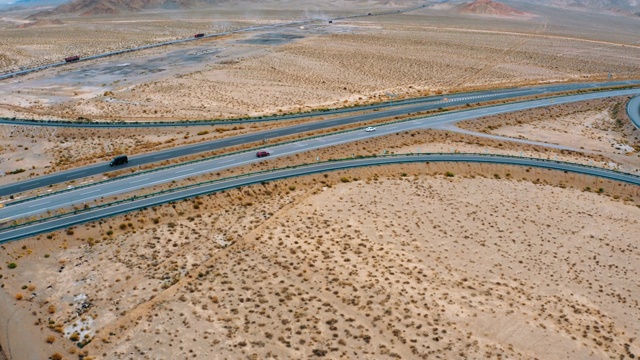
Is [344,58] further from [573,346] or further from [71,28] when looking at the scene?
[71,28]

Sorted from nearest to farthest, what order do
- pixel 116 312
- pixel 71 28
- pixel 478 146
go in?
pixel 116 312, pixel 478 146, pixel 71 28

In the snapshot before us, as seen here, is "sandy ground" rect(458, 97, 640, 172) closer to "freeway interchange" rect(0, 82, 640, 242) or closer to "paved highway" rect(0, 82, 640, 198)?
"paved highway" rect(0, 82, 640, 198)

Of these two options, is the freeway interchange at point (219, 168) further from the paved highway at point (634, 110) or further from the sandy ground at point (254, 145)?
the paved highway at point (634, 110)

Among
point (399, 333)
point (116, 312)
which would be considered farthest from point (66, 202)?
point (399, 333)

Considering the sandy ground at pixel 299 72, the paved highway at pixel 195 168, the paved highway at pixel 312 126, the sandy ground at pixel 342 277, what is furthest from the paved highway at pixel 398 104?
the sandy ground at pixel 342 277

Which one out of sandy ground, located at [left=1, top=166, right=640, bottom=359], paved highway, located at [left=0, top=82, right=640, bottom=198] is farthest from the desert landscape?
paved highway, located at [left=0, top=82, right=640, bottom=198]

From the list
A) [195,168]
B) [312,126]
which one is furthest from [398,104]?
[195,168]
